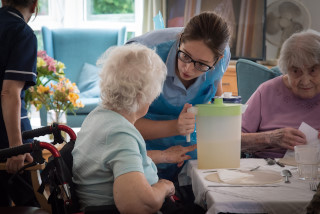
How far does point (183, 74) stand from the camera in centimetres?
163

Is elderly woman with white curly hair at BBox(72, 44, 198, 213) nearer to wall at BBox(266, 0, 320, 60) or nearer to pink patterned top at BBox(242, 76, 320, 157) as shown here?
pink patterned top at BBox(242, 76, 320, 157)

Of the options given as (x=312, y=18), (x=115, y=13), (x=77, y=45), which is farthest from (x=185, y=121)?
(x=115, y=13)

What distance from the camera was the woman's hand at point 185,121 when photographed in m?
1.53

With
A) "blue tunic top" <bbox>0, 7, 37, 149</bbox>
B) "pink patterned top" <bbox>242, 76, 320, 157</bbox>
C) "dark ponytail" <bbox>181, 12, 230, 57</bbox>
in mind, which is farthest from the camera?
"pink patterned top" <bbox>242, 76, 320, 157</bbox>

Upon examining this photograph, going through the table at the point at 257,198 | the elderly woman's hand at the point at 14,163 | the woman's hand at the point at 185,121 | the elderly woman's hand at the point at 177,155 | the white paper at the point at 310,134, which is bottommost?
the elderly woman's hand at the point at 14,163

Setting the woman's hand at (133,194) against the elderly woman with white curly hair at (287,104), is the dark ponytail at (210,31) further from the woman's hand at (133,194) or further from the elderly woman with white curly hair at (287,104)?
the woman's hand at (133,194)

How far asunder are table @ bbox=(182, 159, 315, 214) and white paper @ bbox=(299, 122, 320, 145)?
35cm

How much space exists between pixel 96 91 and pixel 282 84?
10.2 ft

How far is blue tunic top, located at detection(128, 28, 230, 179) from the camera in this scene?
67.3 inches

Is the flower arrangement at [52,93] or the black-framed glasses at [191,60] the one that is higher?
the black-framed glasses at [191,60]

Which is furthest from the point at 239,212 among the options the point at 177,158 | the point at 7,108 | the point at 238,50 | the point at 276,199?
the point at 238,50

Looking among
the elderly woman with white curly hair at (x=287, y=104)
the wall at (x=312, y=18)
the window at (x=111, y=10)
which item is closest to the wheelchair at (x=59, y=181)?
the elderly woman with white curly hair at (x=287, y=104)

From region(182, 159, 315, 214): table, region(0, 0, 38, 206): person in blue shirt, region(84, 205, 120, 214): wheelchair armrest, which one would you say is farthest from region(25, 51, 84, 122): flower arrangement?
region(84, 205, 120, 214): wheelchair armrest

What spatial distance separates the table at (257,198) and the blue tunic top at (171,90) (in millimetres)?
463
